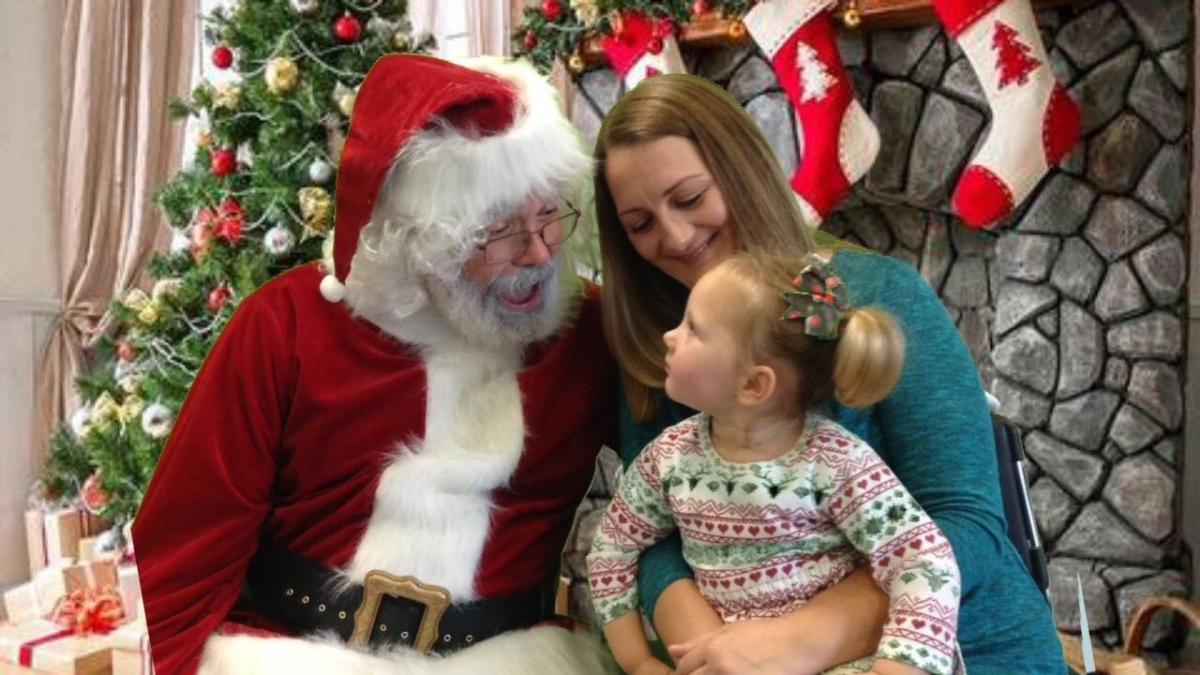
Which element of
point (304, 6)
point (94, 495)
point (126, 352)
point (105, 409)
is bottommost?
point (94, 495)

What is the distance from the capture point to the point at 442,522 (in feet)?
5.19

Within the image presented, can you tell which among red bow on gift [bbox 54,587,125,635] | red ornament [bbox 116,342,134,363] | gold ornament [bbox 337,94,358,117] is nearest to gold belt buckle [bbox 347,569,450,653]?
gold ornament [bbox 337,94,358,117]

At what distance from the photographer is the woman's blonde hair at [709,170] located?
1.47m

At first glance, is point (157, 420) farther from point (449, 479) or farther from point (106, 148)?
point (106, 148)

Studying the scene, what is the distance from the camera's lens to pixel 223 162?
9.92 feet

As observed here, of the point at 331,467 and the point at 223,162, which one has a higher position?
the point at 223,162

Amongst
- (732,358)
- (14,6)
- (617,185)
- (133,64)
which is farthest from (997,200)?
(14,6)

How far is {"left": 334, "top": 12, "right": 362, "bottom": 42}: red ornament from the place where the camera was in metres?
2.90

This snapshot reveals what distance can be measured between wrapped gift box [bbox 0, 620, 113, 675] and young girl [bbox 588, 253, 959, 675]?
2.69 metres

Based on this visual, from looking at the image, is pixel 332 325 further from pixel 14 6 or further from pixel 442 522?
pixel 14 6

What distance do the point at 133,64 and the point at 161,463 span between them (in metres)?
3.39

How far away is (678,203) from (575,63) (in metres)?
1.99

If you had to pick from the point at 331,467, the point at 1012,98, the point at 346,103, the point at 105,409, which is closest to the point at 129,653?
the point at 105,409

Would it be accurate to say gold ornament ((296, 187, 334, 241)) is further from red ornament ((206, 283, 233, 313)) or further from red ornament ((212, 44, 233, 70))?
red ornament ((212, 44, 233, 70))
